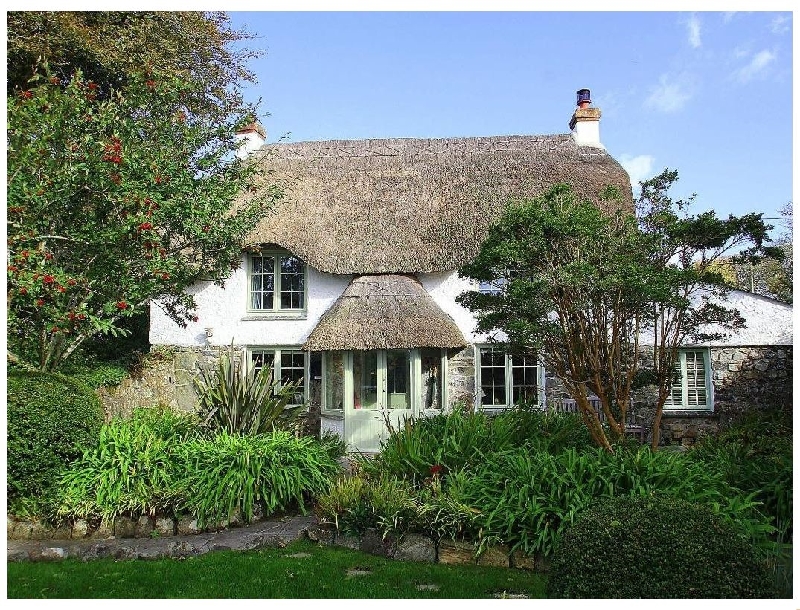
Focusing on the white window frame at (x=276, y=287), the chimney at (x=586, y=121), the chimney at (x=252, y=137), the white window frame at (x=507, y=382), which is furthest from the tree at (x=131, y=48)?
the chimney at (x=586, y=121)

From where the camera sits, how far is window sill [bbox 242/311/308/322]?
13.0 m

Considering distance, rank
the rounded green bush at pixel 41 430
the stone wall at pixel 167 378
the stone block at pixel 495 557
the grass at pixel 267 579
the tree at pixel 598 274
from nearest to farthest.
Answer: the grass at pixel 267 579 → the stone block at pixel 495 557 → the tree at pixel 598 274 → the rounded green bush at pixel 41 430 → the stone wall at pixel 167 378

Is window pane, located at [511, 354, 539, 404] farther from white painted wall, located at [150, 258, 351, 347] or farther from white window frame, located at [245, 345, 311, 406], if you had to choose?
white window frame, located at [245, 345, 311, 406]

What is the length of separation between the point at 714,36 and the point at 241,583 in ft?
21.6

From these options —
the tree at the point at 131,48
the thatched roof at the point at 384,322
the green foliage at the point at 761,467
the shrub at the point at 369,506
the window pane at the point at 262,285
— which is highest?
the tree at the point at 131,48

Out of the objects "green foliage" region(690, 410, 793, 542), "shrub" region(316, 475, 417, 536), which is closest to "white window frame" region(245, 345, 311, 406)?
"shrub" region(316, 475, 417, 536)

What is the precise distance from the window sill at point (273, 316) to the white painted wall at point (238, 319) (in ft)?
0.06

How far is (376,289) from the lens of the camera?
12.1 meters

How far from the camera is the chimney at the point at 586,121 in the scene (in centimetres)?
1477

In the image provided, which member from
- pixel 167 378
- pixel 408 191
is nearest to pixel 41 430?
pixel 167 378

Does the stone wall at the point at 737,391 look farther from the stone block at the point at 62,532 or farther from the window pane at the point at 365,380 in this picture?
the stone block at the point at 62,532

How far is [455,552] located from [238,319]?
8171 mm

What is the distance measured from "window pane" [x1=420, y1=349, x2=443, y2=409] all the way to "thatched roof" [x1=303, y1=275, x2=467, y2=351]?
0.65 meters
